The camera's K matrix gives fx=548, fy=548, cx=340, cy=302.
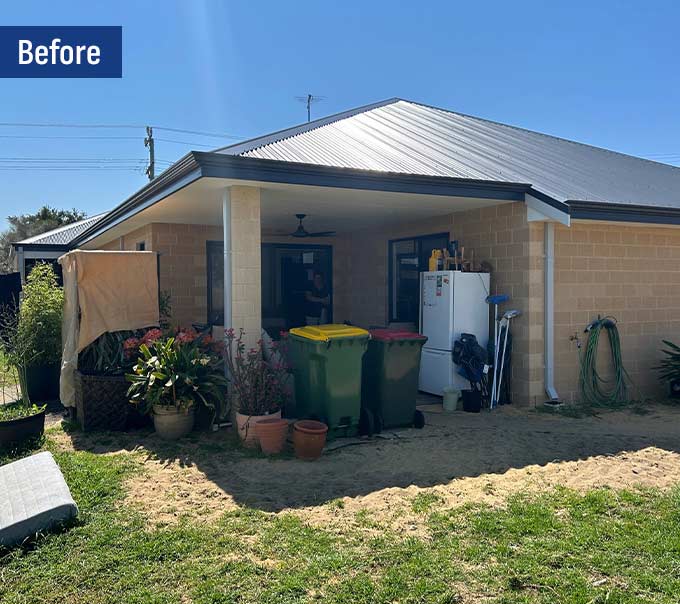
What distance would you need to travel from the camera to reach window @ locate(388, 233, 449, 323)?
31.4 feet

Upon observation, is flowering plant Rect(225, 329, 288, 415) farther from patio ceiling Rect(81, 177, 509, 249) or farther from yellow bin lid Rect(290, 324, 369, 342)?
patio ceiling Rect(81, 177, 509, 249)

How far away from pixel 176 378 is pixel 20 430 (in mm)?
1565

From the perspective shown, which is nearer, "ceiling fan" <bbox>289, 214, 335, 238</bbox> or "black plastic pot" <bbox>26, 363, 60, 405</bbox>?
"black plastic pot" <bbox>26, 363, 60, 405</bbox>

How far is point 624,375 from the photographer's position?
814 cm

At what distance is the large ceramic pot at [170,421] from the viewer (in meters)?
5.72

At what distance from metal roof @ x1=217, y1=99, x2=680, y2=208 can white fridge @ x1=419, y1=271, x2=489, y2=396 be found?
1422mm

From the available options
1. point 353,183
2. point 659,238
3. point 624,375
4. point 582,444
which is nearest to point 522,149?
point 659,238

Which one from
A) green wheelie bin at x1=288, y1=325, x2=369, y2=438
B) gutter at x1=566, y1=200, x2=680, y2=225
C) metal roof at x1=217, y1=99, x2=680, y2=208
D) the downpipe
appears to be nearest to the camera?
green wheelie bin at x1=288, y1=325, x2=369, y2=438

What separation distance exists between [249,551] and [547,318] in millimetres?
5406

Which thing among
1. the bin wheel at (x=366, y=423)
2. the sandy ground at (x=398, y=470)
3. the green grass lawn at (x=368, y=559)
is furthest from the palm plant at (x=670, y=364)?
the bin wheel at (x=366, y=423)

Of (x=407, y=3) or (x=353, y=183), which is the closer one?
(x=353, y=183)

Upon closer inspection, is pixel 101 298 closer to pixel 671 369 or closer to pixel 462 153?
pixel 462 153

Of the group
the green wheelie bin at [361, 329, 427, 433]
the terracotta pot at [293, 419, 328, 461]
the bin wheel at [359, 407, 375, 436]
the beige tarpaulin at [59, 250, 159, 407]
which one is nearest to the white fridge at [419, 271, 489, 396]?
the green wheelie bin at [361, 329, 427, 433]

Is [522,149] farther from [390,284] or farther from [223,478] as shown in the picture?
[223,478]
